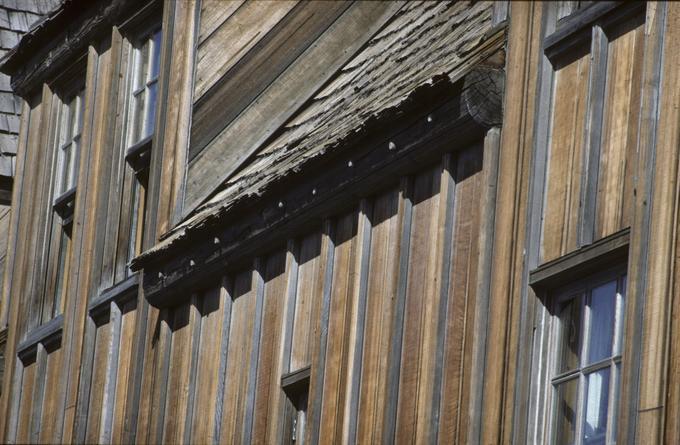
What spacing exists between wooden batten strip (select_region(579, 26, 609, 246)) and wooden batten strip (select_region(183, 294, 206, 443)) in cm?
430

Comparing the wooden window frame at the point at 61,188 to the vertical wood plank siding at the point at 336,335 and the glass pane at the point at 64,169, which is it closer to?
the glass pane at the point at 64,169

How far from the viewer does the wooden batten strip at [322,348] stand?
9.90 metres

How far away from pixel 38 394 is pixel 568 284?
7.29 m

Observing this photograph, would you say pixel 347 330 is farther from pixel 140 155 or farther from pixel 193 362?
pixel 140 155

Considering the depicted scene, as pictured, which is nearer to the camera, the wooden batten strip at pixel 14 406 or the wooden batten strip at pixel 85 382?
the wooden batten strip at pixel 85 382

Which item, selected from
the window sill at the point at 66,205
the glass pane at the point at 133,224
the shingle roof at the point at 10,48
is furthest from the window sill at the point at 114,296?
the shingle roof at the point at 10,48

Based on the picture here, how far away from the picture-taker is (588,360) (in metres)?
7.82

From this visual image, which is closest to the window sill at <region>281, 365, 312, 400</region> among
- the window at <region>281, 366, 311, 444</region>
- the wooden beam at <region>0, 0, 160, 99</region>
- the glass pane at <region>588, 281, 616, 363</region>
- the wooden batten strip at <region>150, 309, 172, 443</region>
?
the window at <region>281, 366, 311, 444</region>

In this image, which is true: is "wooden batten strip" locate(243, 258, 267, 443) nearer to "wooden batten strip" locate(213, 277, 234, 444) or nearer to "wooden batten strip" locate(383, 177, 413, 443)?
"wooden batten strip" locate(213, 277, 234, 444)

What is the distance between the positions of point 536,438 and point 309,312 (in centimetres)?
259

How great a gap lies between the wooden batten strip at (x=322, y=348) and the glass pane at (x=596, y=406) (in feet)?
8.11

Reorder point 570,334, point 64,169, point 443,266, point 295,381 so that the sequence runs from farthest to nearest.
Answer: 1. point 64,169
2. point 295,381
3. point 443,266
4. point 570,334

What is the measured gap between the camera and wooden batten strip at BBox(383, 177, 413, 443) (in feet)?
29.9

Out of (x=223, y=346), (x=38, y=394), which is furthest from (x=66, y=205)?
(x=223, y=346)
